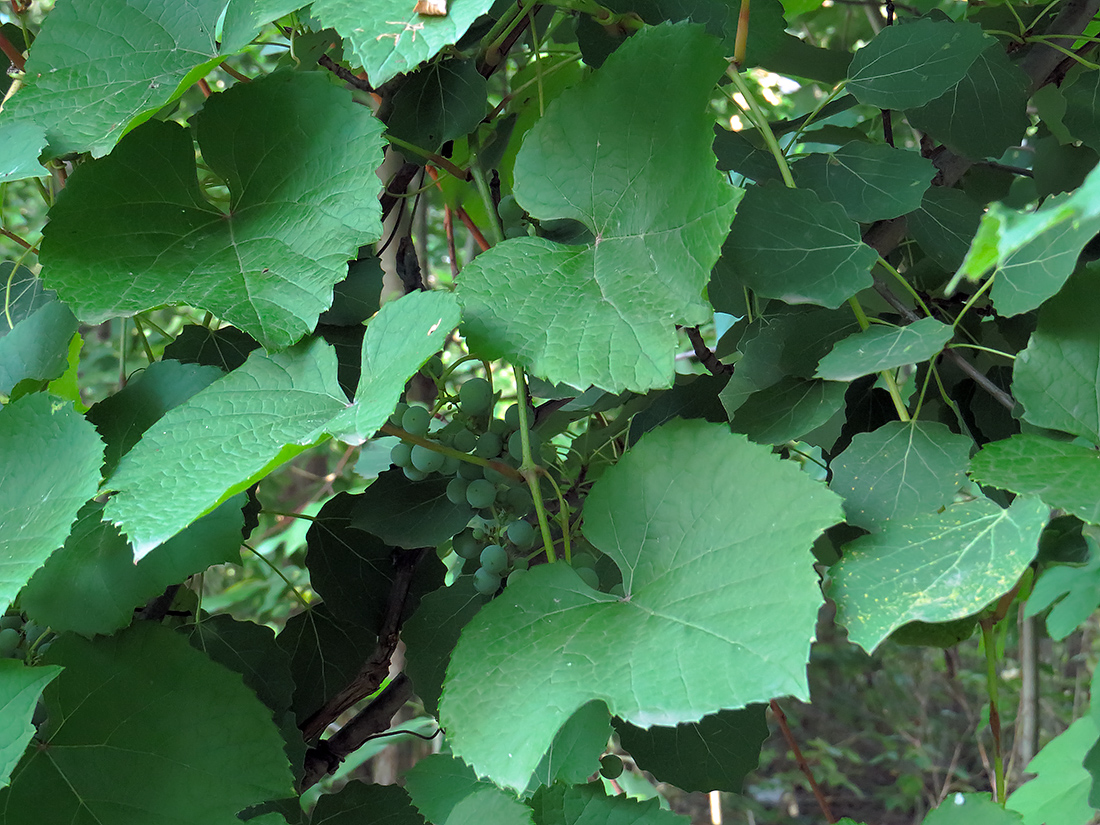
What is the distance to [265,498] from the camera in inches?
97.7

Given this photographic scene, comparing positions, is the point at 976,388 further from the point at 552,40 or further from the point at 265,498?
the point at 265,498

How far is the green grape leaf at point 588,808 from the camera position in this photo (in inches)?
18.4

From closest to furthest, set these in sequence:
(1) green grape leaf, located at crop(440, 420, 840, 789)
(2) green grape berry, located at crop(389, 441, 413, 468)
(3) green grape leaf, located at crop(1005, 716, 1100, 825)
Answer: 1. (1) green grape leaf, located at crop(440, 420, 840, 789)
2. (2) green grape berry, located at crop(389, 441, 413, 468)
3. (3) green grape leaf, located at crop(1005, 716, 1100, 825)

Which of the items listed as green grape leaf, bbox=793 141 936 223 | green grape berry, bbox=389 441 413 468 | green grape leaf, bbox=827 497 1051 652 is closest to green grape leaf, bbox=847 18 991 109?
green grape leaf, bbox=793 141 936 223

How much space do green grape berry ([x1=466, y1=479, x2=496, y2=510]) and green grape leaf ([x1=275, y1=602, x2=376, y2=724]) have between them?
186 millimetres

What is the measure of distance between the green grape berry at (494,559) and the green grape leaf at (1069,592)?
0.30 m

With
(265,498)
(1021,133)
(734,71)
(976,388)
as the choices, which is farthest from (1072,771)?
(265,498)

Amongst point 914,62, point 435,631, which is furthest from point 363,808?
point 914,62

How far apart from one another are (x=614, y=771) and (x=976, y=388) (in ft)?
1.11

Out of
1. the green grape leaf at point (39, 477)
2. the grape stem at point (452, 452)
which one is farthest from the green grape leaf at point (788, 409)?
the green grape leaf at point (39, 477)

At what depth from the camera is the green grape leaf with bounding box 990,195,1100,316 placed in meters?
0.40

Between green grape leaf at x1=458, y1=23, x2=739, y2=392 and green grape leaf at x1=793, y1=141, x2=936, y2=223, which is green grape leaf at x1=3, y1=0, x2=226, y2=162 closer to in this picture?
green grape leaf at x1=458, y1=23, x2=739, y2=392

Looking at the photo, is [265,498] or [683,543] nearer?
[683,543]

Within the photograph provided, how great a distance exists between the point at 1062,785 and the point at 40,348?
853 millimetres
